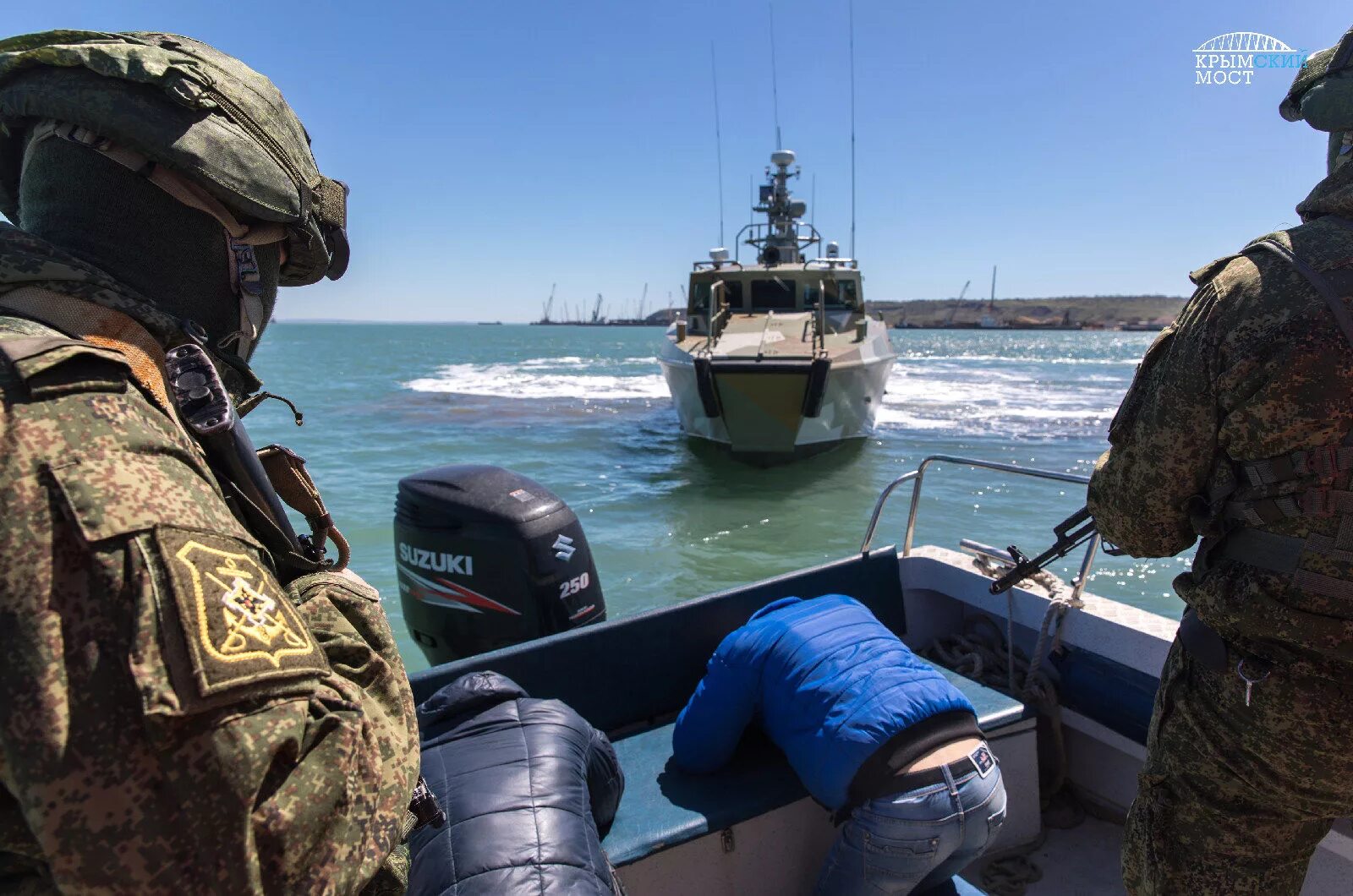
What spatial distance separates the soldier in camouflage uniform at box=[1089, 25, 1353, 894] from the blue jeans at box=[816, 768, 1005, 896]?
356mm

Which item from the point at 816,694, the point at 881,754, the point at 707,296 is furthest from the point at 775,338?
the point at 881,754

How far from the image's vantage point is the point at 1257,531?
154 centimetres

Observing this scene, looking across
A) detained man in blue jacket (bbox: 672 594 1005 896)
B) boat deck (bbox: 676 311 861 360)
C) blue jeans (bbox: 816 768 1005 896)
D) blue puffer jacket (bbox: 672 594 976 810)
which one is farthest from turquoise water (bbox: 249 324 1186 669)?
blue jeans (bbox: 816 768 1005 896)

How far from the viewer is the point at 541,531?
10.7ft

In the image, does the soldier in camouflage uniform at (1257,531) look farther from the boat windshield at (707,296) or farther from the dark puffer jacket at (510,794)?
the boat windshield at (707,296)

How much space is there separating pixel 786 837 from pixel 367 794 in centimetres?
191

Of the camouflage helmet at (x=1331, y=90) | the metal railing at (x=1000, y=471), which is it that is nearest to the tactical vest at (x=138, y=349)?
the camouflage helmet at (x=1331, y=90)

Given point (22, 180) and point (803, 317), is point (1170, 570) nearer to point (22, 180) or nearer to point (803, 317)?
point (803, 317)

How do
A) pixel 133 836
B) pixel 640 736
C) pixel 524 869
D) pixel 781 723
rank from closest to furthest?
pixel 133 836 < pixel 524 869 < pixel 781 723 < pixel 640 736

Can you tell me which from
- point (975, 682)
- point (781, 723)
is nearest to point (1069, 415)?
point (975, 682)

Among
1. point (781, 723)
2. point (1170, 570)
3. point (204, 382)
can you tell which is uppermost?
point (204, 382)

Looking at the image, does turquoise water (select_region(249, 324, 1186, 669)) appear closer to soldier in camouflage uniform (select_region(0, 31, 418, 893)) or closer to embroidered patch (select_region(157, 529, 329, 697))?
soldier in camouflage uniform (select_region(0, 31, 418, 893))

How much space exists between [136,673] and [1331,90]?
212 centimetres

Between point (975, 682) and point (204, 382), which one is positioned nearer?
point (204, 382)
